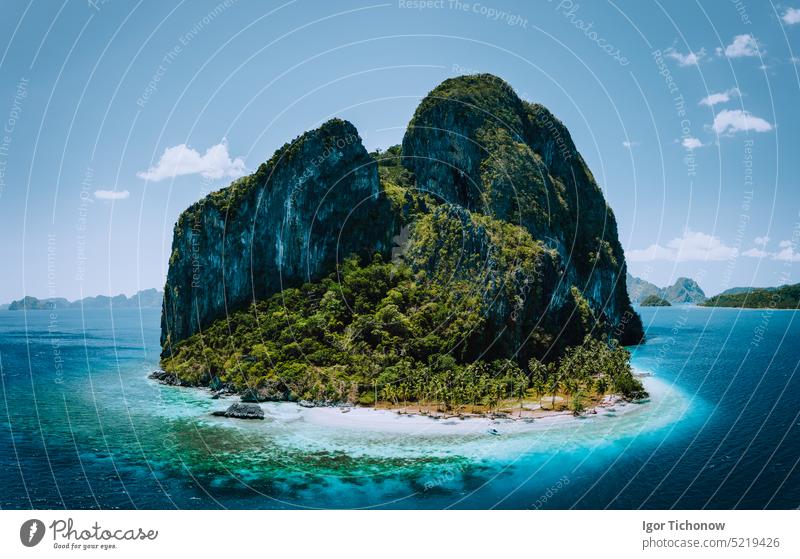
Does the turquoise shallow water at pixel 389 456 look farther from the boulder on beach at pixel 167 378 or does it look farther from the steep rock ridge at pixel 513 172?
the steep rock ridge at pixel 513 172

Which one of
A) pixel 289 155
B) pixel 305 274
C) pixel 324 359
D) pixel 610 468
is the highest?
pixel 289 155

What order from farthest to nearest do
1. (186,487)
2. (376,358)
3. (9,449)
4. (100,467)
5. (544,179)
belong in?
(544,179) < (376,358) < (9,449) < (100,467) < (186,487)

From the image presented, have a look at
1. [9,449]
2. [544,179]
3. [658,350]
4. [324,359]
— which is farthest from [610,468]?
[658,350]

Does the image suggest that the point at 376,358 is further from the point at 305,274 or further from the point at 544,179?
the point at 544,179

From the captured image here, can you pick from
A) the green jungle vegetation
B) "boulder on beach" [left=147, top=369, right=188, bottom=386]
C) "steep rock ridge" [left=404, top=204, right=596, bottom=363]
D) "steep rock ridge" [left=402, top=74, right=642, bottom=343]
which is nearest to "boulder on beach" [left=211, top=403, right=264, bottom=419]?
the green jungle vegetation

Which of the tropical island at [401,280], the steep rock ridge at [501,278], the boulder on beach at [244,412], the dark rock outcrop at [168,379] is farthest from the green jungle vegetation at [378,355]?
the boulder on beach at [244,412]

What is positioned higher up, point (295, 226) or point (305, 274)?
point (295, 226)

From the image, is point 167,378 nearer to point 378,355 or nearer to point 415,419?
point 378,355
